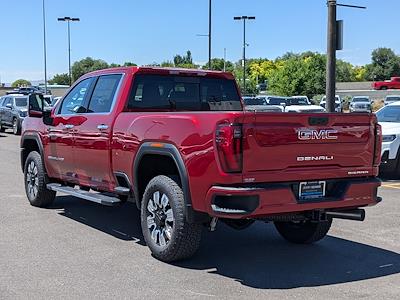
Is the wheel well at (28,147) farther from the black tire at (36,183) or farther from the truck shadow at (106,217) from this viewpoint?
the truck shadow at (106,217)

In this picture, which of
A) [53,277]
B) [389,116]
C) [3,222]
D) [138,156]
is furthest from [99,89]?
[389,116]

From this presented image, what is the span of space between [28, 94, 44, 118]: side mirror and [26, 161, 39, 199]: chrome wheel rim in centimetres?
79

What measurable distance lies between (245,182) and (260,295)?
0.99 m

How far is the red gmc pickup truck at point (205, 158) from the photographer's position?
5168 millimetres

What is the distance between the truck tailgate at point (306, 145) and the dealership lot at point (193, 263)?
3.28 ft

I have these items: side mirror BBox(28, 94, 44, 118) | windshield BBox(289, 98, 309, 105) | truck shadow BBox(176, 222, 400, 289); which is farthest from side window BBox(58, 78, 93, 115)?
windshield BBox(289, 98, 309, 105)

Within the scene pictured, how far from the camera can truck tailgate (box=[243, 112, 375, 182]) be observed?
5.17 metres

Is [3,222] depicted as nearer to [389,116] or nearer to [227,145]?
[227,145]

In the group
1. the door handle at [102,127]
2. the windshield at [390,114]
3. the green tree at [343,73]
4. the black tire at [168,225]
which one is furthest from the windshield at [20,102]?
the green tree at [343,73]

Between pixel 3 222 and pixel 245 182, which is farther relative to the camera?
pixel 3 222

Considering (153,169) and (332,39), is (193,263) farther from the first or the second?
(332,39)

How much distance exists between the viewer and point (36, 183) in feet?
29.2

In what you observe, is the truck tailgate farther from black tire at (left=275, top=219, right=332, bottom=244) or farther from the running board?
the running board

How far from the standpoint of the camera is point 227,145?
5086mm
